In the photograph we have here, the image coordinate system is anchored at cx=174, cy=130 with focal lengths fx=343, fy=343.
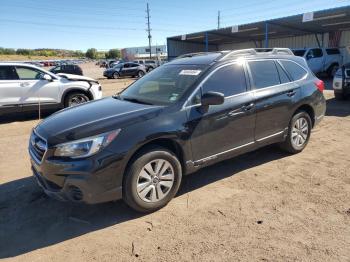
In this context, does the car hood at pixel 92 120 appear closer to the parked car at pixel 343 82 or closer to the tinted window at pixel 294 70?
the tinted window at pixel 294 70

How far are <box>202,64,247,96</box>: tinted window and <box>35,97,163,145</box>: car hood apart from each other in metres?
0.83

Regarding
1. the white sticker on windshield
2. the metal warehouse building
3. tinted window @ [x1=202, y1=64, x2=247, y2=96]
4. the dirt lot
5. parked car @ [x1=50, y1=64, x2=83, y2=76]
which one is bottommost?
the dirt lot

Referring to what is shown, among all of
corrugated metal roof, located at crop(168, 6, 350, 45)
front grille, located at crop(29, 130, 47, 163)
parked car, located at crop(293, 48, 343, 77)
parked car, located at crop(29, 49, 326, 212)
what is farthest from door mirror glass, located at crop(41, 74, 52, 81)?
corrugated metal roof, located at crop(168, 6, 350, 45)

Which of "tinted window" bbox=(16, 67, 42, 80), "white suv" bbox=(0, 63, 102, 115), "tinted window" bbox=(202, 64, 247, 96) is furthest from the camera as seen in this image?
"tinted window" bbox=(16, 67, 42, 80)

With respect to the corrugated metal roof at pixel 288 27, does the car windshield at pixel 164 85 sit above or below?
below

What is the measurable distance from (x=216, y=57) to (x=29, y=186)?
125 inches

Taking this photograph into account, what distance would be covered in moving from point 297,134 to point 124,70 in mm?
27321

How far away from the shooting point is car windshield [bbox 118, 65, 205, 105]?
4338 millimetres

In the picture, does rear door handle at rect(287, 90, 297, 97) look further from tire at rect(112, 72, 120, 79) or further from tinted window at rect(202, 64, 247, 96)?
tire at rect(112, 72, 120, 79)

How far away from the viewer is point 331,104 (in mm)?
10977

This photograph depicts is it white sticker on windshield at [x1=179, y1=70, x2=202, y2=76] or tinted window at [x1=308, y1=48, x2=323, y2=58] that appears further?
tinted window at [x1=308, y1=48, x2=323, y2=58]

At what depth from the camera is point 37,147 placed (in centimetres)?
386

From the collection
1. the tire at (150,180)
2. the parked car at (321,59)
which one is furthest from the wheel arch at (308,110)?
the parked car at (321,59)

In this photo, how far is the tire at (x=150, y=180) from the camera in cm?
366
